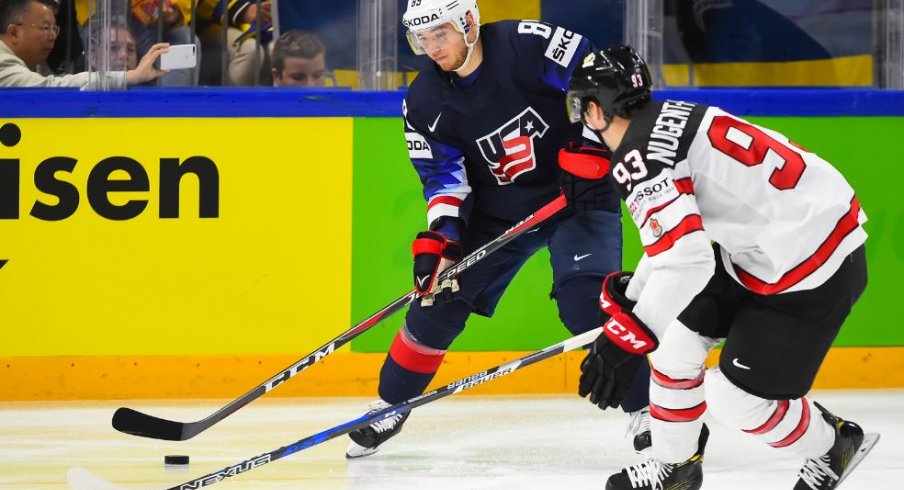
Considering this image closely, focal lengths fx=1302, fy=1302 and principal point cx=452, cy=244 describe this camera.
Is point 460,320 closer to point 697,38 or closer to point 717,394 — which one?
point 717,394

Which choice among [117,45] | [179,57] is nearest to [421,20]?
[179,57]

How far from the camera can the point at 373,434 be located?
10.8 ft

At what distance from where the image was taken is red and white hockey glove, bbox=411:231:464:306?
10.2 ft

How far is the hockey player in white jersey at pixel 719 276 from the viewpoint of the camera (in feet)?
7.54

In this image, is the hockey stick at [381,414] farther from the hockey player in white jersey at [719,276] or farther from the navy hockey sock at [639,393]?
the navy hockey sock at [639,393]

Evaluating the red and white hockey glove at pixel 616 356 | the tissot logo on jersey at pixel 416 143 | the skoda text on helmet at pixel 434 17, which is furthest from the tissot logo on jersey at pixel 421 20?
the red and white hockey glove at pixel 616 356

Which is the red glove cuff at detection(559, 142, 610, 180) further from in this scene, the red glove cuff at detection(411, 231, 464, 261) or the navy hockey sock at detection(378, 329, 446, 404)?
the navy hockey sock at detection(378, 329, 446, 404)

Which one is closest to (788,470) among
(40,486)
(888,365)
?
(888,365)

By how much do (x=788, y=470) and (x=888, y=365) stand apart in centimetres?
141

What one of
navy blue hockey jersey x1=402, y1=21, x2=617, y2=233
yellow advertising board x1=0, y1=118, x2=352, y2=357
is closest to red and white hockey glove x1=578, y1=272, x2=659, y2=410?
navy blue hockey jersey x1=402, y1=21, x2=617, y2=233

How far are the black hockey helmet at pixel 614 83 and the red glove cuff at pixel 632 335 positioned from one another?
38 centimetres

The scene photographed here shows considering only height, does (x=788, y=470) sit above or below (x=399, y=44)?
below

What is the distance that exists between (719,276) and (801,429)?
33 centimetres

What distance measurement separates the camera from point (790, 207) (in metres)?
2.35
